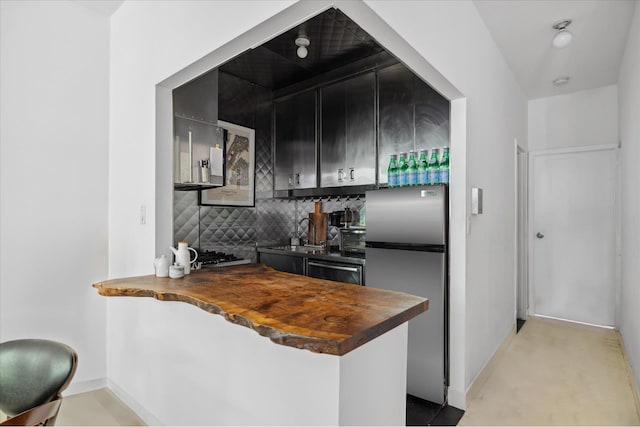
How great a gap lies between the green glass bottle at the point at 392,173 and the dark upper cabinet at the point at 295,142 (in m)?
0.90

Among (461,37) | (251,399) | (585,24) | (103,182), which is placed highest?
(585,24)

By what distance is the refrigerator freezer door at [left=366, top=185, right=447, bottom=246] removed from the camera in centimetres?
236

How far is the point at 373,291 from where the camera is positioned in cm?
167

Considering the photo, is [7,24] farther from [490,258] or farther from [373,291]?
[490,258]

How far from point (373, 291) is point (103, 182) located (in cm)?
232

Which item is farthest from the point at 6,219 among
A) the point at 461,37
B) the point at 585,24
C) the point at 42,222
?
the point at 585,24

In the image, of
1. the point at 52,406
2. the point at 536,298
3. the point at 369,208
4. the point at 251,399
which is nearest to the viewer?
the point at 52,406

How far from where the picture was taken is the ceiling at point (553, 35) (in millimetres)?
2553

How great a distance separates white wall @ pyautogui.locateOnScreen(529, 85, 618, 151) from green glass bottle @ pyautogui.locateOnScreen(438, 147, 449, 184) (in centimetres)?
272

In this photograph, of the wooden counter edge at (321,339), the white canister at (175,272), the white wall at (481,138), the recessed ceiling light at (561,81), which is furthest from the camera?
the recessed ceiling light at (561,81)

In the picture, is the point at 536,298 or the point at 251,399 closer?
the point at 251,399

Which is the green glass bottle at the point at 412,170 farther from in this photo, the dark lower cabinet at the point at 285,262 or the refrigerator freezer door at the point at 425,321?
the dark lower cabinet at the point at 285,262

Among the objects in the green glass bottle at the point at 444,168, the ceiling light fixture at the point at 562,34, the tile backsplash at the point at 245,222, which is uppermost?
the ceiling light fixture at the point at 562,34

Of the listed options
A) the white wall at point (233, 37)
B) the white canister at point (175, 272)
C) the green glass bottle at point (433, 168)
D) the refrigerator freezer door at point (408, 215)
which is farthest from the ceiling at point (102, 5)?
the green glass bottle at point (433, 168)
